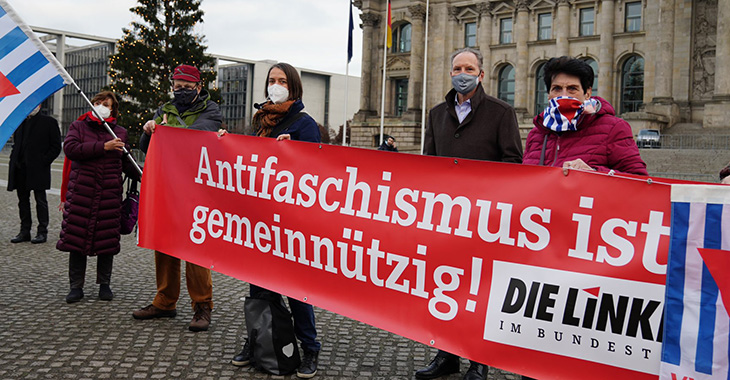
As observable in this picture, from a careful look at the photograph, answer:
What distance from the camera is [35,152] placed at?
31.2ft

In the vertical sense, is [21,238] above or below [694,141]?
below

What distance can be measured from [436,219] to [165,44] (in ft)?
125

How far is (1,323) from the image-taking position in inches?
202

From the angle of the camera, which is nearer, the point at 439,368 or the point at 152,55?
the point at 439,368

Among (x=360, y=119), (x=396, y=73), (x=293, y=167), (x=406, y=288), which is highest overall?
(x=396, y=73)

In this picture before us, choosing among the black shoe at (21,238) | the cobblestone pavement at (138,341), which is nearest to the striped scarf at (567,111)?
the cobblestone pavement at (138,341)

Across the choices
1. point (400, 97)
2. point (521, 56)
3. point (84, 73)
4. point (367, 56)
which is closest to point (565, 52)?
point (521, 56)

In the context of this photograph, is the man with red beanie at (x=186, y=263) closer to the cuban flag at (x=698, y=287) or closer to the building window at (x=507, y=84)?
the cuban flag at (x=698, y=287)

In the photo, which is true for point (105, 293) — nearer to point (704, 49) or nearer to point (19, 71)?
point (19, 71)

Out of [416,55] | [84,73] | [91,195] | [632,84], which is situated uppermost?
[84,73]

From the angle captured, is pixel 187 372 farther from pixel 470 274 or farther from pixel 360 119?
pixel 360 119

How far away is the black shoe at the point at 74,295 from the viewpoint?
586 centimetres

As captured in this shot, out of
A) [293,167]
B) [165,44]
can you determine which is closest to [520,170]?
[293,167]

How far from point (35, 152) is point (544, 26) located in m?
42.7
